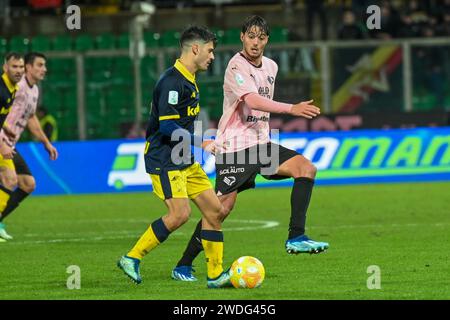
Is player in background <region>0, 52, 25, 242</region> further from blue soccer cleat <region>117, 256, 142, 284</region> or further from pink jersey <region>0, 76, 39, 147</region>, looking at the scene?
blue soccer cleat <region>117, 256, 142, 284</region>

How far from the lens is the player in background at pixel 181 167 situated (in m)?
9.78

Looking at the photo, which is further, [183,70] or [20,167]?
[20,167]

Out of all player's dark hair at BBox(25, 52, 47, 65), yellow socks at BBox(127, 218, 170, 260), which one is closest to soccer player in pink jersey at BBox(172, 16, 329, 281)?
yellow socks at BBox(127, 218, 170, 260)

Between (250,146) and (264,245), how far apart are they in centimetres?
290

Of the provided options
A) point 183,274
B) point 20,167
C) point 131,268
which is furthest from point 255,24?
point 20,167

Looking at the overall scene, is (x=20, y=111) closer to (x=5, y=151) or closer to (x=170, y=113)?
(x=5, y=151)

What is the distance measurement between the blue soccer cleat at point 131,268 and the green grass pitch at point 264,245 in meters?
0.10

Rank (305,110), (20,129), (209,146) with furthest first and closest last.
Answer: (20,129), (305,110), (209,146)

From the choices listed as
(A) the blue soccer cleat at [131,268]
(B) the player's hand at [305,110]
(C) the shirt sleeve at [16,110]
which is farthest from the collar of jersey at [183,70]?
(C) the shirt sleeve at [16,110]

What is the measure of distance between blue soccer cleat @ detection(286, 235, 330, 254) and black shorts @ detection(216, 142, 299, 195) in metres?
0.67

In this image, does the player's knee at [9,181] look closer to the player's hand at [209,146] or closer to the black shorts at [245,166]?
the black shorts at [245,166]

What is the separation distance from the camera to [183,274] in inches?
410

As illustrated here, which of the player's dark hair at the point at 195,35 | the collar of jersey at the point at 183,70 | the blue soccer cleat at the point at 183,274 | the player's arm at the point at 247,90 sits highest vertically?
the player's dark hair at the point at 195,35

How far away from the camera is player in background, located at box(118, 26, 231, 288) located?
32.1 feet
